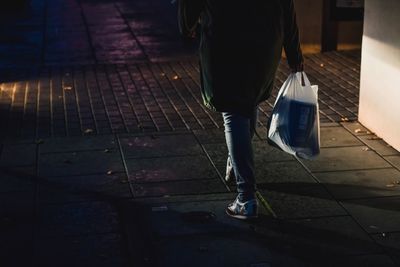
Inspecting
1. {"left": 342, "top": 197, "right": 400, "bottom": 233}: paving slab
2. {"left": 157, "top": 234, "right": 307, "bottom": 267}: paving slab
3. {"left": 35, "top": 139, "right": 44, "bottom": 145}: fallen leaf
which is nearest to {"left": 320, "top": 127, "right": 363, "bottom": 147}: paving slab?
{"left": 342, "top": 197, "right": 400, "bottom": 233}: paving slab

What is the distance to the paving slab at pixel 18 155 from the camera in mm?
6051

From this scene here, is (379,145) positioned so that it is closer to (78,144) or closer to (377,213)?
(377,213)

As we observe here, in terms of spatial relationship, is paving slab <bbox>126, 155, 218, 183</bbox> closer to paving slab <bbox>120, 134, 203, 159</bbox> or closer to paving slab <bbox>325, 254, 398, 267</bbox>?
paving slab <bbox>120, 134, 203, 159</bbox>

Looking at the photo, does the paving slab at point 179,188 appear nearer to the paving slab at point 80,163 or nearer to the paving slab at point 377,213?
the paving slab at point 80,163

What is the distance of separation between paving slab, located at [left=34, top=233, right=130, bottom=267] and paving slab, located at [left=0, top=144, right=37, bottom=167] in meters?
1.61

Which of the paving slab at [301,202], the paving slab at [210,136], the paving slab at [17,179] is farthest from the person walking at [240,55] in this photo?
the paving slab at [210,136]

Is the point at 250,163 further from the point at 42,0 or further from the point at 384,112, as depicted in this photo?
the point at 42,0

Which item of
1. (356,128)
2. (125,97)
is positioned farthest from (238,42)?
(125,97)

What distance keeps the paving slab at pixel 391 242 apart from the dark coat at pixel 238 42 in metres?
1.15

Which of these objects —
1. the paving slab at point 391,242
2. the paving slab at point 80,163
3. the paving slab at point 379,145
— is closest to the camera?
the paving slab at point 391,242

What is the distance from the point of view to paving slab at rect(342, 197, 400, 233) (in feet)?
15.5

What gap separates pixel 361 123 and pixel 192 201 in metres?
2.60

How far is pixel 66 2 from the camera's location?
18.3 metres

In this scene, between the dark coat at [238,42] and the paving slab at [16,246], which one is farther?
the dark coat at [238,42]
